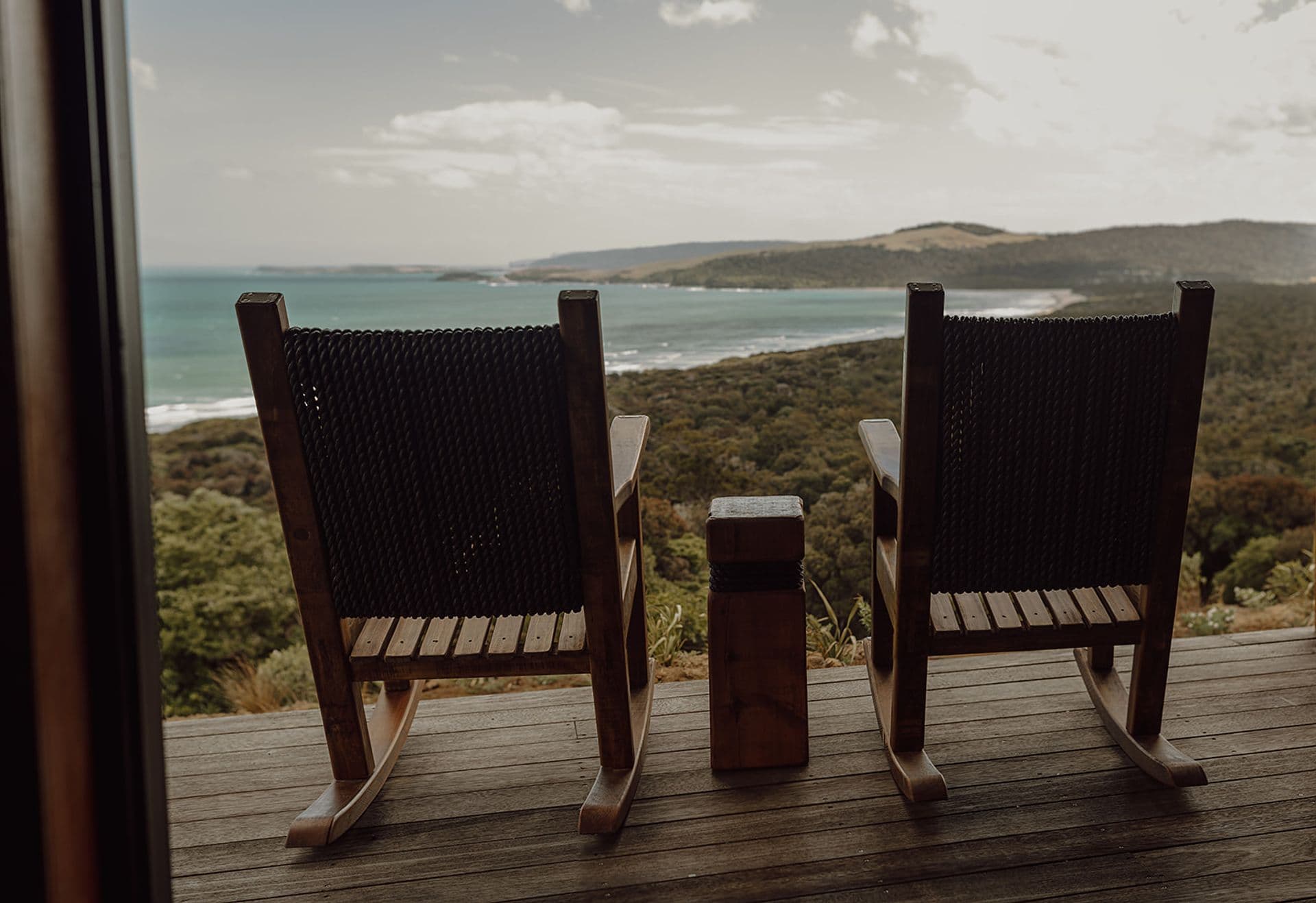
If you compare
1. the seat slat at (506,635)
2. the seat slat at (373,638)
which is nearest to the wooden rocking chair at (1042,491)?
the seat slat at (506,635)

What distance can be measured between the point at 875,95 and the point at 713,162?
1.00 metres

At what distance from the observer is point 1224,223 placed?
5.32 meters

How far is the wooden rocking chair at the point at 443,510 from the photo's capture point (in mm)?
1580

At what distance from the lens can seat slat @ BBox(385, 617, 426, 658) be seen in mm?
1787

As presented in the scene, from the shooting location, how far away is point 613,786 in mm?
1864

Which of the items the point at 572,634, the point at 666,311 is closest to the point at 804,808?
the point at 572,634

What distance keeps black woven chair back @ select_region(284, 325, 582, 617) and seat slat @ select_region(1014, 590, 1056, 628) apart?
0.97 meters

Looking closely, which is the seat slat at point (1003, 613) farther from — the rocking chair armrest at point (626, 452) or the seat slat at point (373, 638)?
the seat slat at point (373, 638)

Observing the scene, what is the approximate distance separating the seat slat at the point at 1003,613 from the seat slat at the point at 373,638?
128 cm

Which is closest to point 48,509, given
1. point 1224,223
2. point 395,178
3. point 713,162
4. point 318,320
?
point 713,162

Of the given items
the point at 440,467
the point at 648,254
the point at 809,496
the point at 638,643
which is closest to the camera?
the point at 440,467

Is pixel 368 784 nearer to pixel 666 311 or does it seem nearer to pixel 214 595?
pixel 214 595

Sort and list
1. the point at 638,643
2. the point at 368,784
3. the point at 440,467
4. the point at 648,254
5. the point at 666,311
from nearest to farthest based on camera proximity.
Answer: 1. the point at 440,467
2. the point at 368,784
3. the point at 638,643
4. the point at 666,311
5. the point at 648,254

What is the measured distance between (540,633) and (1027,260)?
4.61m
